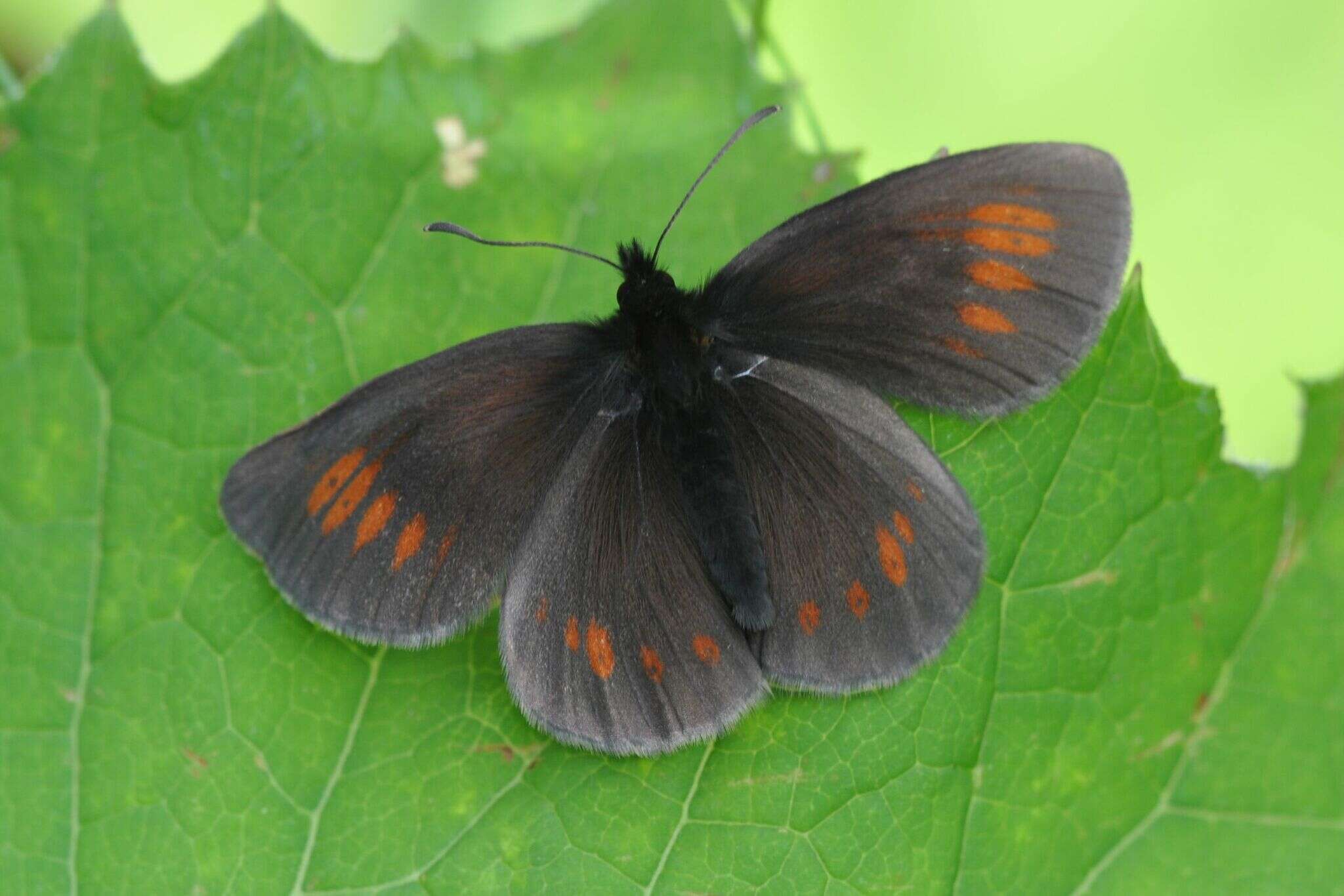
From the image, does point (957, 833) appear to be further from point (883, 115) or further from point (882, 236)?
point (883, 115)

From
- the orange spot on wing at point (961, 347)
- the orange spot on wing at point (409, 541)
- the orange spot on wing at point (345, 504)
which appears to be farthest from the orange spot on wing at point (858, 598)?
the orange spot on wing at point (345, 504)

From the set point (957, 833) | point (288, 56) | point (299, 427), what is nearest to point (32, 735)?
point (299, 427)

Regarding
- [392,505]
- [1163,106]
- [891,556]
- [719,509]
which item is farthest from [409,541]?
[1163,106]

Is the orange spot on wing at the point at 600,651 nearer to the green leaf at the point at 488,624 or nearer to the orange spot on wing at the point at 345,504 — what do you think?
the green leaf at the point at 488,624

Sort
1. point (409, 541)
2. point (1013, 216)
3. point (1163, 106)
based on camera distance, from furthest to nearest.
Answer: point (1163, 106) → point (409, 541) → point (1013, 216)

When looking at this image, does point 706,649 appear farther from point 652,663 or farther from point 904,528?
point 904,528

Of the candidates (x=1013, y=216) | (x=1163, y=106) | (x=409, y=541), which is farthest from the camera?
(x=1163, y=106)

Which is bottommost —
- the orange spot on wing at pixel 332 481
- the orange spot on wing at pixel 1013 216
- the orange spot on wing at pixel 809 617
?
the orange spot on wing at pixel 809 617
